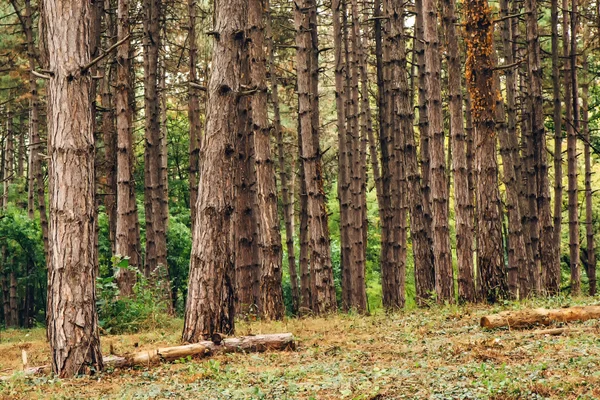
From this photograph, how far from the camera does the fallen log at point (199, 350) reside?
8742mm

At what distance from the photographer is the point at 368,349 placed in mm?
9383

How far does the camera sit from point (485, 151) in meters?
13.1

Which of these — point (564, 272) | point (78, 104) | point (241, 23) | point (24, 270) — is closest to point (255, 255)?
point (241, 23)

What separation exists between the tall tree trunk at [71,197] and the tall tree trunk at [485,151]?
733cm

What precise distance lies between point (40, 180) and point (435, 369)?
53.0ft

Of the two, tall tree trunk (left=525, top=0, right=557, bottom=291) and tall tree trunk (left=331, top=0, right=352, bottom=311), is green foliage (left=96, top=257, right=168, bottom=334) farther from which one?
tall tree trunk (left=525, top=0, right=557, bottom=291)

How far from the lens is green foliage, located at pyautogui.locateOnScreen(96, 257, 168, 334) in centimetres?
1290

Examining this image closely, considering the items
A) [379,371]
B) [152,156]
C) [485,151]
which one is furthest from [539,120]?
[379,371]

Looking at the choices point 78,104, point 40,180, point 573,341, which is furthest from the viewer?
point 40,180

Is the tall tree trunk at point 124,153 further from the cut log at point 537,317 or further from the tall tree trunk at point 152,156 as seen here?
the cut log at point 537,317

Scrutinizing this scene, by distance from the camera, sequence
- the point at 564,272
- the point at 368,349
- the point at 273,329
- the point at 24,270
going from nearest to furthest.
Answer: the point at 368,349
the point at 273,329
the point at 24,270
the point at 564,272

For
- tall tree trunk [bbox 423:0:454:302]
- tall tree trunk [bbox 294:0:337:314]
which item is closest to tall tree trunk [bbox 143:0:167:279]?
tall tree trunk [bbox 294:0:337:314]

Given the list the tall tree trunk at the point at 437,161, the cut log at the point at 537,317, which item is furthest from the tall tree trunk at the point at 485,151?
the cut log at the point at 537,317

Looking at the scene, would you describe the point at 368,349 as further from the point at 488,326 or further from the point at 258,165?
the point at 258,165
